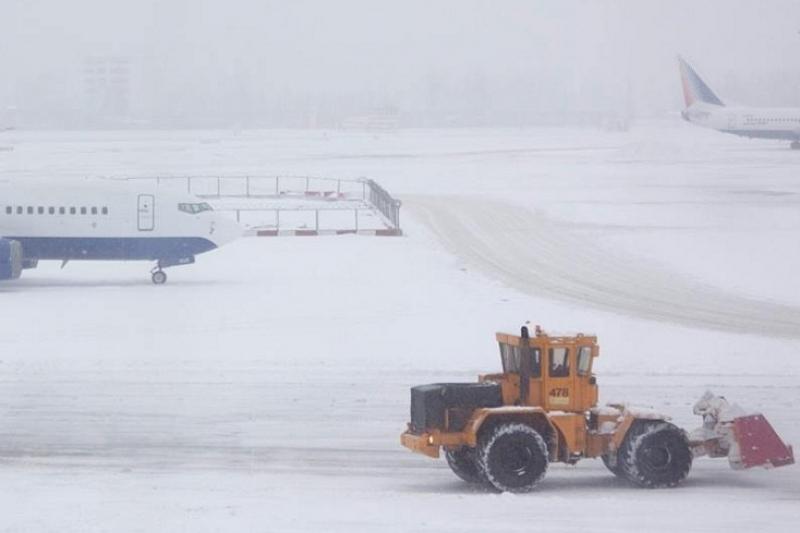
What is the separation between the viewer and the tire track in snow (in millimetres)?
28672

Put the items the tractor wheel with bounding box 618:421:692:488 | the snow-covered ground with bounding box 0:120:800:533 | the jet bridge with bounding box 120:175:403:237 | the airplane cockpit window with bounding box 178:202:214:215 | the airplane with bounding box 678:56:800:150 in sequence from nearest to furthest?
the snow-covered ground with bounding box 0:120:800:533 → the tractor wheel with bounding box 618:421:692:488 → the airplane cockpit window with bounding box 178:202:214:215 → the jet bridge with bounding box 120:175:403:237 → the airplane with bounding box 678:56:800:150

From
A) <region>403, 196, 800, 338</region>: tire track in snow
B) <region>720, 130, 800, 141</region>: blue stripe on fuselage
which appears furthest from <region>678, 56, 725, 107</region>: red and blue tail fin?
<region>403, 196, 800, 338</region>: tire track in snow

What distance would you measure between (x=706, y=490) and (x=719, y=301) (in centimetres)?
1702

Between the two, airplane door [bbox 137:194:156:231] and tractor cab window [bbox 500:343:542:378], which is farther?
airplane door [bbox 137:194:156:231]

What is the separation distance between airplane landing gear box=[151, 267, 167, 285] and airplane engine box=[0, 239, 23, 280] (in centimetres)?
352

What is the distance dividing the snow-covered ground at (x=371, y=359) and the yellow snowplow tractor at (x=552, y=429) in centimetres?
31

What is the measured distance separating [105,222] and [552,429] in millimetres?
22280

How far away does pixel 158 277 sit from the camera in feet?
115

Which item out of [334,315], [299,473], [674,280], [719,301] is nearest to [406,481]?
[299,473]

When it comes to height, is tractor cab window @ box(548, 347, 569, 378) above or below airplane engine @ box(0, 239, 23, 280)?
below

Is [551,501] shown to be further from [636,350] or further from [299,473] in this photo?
[636,350]

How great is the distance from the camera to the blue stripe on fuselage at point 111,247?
3438 cm

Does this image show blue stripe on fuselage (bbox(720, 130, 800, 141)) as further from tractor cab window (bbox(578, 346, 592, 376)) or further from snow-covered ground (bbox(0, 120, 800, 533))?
tractor cab window (bbox(578, 346, 592, 376))

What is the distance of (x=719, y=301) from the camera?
30.9 metres
